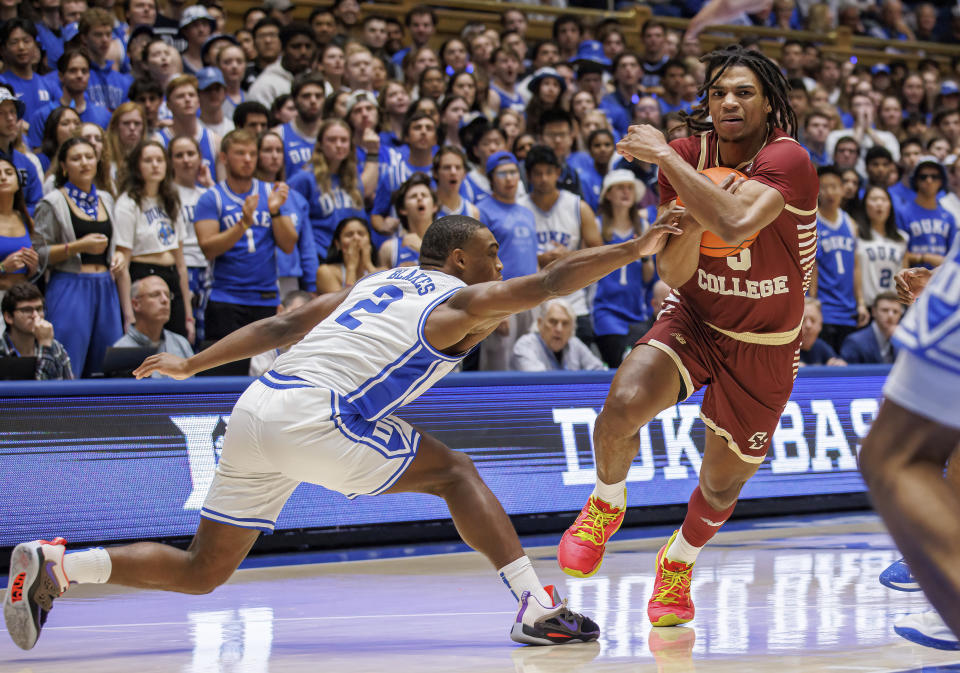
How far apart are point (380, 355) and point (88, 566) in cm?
135

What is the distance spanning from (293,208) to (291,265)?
44 centimetres

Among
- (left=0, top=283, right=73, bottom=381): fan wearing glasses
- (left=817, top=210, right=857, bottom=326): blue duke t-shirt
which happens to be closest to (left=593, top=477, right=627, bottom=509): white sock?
(left=0, top=283, right=73, bottom=381): fan wearing glasses

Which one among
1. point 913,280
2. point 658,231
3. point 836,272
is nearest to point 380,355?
point 658,231

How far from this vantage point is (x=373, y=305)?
466 cm

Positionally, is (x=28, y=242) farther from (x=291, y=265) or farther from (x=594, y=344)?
(x=594, y=344)

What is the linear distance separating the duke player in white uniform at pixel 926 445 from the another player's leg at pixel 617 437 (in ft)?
8.07

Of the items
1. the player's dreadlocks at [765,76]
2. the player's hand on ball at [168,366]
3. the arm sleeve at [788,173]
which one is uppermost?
the player's dreadlocks at [765,76]

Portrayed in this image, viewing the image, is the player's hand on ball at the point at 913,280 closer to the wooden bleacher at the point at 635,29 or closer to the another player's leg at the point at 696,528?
the another player's leg at the point at 696,528

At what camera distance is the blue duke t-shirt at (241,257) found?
8766mm

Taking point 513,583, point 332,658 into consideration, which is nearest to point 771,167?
point 513,583

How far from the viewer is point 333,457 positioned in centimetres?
438

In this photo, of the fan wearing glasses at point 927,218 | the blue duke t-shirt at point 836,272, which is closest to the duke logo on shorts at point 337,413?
the blue duke t-shirt at point 836,272

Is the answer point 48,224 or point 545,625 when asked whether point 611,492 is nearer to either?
point 545,625

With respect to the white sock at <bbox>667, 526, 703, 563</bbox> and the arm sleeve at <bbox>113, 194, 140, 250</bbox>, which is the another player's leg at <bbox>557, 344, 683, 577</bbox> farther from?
the arm sleeve at <bbox>113, 194, 140, 250</bbox>
